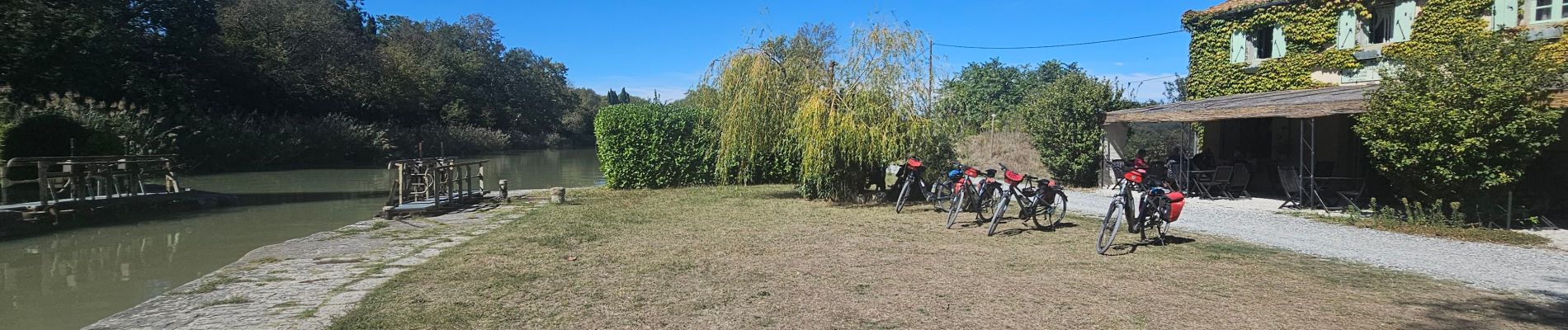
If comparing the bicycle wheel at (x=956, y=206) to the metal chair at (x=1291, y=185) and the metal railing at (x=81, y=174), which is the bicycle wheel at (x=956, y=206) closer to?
the metal chair at (x=1291, y=185)

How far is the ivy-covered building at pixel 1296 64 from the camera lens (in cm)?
1271

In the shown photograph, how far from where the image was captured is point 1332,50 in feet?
51.9

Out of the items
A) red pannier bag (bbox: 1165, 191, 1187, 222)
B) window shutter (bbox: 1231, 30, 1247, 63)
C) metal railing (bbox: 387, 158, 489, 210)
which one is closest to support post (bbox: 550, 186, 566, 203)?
metal railing (bbox: 387, 158, 489, 210)

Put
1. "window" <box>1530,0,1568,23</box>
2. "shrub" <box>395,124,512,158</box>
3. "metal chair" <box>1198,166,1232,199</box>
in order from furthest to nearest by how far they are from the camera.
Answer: "shrub" <box>395,124,512,158</box>
"window" <box>1530,0,1568,23</box>
"metal chair" <box>1198,166,1232,199</box>

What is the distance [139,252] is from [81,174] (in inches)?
161

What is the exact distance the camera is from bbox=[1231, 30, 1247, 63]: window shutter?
17.3m

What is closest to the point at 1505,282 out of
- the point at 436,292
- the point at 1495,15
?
the point at 436,292

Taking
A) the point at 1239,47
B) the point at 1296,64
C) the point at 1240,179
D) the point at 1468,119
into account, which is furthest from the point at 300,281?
the point at 1239,47

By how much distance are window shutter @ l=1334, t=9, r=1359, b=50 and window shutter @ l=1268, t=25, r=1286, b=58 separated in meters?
1.09

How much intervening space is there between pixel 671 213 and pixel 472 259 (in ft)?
13.3

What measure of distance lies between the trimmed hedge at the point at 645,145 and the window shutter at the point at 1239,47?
12001 mm

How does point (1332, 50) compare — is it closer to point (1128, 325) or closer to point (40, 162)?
point (1128, 325)

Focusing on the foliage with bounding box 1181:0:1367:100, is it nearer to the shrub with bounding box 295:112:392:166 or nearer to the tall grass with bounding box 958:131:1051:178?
the tall grass with bounding box 958:131:1051:178

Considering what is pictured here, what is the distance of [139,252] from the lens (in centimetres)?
826
